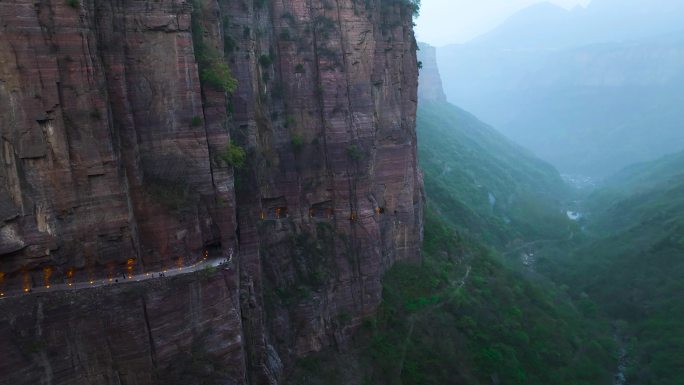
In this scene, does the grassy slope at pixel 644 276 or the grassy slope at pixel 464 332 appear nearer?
the grassy slope at pixel 464 332

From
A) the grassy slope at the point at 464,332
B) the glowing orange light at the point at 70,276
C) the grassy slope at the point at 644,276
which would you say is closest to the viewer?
the glowing orange light at the point at 70,276

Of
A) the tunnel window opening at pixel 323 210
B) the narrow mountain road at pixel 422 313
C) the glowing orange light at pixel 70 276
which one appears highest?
the glowing orange light at pixel 70 276

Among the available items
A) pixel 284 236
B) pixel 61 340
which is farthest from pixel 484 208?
pixel 61 340

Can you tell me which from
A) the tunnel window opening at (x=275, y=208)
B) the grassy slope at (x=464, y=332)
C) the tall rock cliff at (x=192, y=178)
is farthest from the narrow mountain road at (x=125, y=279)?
the grassy slope at (x=464, y=332)

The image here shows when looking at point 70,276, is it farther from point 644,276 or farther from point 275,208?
point 644,276

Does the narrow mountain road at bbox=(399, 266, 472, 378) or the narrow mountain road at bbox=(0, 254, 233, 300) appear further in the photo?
the narrow mountain road at bbox=(399, 266, 472, 378)

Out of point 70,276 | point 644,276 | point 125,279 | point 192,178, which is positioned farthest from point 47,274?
point 644,276

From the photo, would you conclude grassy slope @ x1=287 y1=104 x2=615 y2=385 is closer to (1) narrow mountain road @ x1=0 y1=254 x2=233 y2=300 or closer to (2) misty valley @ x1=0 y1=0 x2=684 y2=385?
(2) misty valley @ x1=0 y1=0 x2=684 y2=385

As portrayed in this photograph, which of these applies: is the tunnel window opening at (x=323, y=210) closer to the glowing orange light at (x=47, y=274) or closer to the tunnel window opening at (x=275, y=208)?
the tunnel window opening at (x=275, y=208)

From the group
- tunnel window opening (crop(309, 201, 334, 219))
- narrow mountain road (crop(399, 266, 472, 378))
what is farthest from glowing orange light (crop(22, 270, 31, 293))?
narrow mountain road (crop(399, 266, 472, 378))

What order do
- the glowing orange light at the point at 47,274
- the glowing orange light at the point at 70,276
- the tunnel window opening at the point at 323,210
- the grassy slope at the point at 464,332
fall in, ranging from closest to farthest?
the glowing orange light at the point at 47,274 < the glowing orange light at the point at 70,276 < the grassy slope at the point at 464,332 < the tunnel window opening at the point at 323,210
